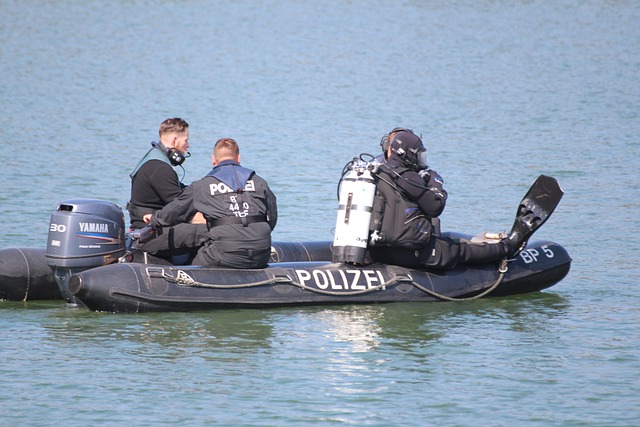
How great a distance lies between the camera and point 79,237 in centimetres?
897

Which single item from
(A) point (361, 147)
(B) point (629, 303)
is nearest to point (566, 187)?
(A) point (361, 147)

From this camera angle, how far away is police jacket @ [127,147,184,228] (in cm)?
954

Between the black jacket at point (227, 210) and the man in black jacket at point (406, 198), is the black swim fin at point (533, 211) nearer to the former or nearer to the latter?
the man in black jacket at point (406, 198)

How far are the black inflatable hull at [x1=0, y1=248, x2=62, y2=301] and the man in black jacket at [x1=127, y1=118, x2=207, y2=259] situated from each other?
79 cm

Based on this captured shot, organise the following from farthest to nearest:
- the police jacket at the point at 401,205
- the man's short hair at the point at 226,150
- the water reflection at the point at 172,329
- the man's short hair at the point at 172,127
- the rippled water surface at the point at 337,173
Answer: the man's short hair at the point at 172,127 → the police jacket at the point at 401,205 → the man's short hair at the point at 226,150 → the water reflection at the point at 172,329 → the rippled water surface at the point at 337,173

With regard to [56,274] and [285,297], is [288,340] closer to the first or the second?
[285,297]

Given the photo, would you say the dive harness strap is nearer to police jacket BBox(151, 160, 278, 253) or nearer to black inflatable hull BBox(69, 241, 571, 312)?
police jacket BBox(151, 160, 278, 253)

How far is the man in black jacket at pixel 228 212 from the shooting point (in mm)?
9156

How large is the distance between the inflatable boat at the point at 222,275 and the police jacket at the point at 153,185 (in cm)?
28

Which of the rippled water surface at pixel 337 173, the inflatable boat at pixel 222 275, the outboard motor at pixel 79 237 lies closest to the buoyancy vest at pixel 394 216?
the inflatable boat at pixel 222 275

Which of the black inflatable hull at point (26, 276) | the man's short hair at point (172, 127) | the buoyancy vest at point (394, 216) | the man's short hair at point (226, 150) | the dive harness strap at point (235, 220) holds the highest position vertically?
A: the man's short hair at point (172, 127)

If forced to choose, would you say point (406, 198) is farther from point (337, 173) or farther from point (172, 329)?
point (337, 173)

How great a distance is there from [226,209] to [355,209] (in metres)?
1.01

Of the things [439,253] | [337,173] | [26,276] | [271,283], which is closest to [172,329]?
[271,283]
